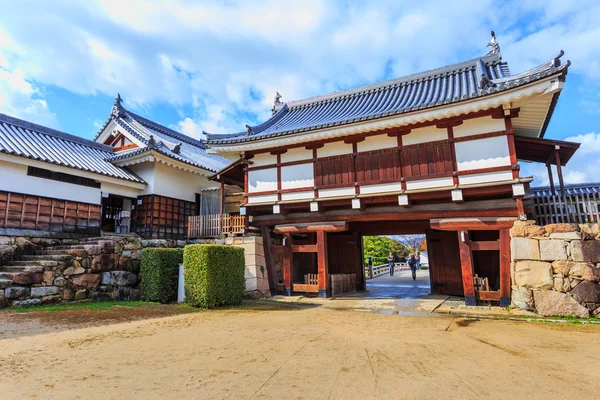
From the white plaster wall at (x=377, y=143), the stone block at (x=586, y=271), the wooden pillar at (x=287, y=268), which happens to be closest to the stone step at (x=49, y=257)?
the wooden pillar at (x=287, y=268)

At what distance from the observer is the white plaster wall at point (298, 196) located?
11.9 metres

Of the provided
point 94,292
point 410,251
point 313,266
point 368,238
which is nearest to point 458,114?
point 313,266

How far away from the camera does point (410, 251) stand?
44.9 metres

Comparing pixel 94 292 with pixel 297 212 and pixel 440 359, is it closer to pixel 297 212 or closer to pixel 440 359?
pixel 297 212

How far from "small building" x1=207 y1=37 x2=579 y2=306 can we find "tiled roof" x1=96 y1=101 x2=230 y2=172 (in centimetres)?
350

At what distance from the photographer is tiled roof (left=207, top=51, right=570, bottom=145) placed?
39.0 feet

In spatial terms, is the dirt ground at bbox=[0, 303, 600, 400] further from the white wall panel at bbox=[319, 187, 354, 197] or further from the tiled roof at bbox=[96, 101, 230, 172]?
the tiled roof at bbox=[96, 101, 230, 172]

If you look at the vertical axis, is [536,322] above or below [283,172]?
below

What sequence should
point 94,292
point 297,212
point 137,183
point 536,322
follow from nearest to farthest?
point 536,322 → point 94,292 → point 297,212 → point 137,183

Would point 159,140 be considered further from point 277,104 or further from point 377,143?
point 377,143

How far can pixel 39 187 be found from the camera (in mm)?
12008

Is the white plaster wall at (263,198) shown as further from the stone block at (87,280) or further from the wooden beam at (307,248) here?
the stone block at (87,280)

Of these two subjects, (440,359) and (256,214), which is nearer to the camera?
(440,359)

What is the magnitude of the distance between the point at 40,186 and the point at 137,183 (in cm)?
372
